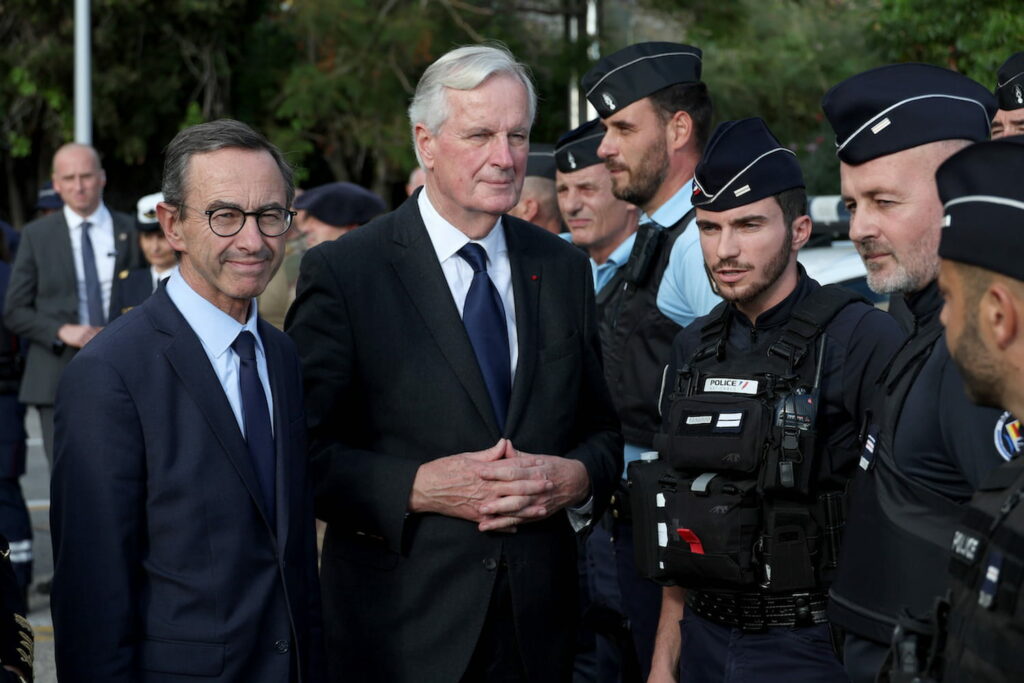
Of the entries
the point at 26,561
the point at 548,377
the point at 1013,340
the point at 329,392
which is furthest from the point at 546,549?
the point at 26,561

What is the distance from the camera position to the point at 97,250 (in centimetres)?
838

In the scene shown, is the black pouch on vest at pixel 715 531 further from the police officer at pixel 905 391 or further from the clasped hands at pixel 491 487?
the police officer at pixel 905 391

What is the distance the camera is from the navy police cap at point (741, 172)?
3.90 metres

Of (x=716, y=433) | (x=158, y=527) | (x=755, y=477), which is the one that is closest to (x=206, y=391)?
(x=158, y=527)

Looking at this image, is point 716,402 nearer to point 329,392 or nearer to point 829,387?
point 829,387

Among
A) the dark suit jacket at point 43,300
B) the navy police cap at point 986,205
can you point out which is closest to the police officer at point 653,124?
the navy police cap at point 986,205

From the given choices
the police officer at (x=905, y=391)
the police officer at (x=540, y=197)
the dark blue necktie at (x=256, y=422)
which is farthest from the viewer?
the police officer at (x=540, y=197)

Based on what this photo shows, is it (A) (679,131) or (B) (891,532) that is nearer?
(B) (891,532)

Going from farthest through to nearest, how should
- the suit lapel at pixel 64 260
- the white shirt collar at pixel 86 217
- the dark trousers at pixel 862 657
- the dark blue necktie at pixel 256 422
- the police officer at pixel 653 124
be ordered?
1. the white shirt collar at pixel 86 217
2. the suit lapel at pixel 64 260
3. the police officer at pixel 653 124
4. the dark blue necktie at pixel 256 422
5. the dark trousers at pixel 862 657

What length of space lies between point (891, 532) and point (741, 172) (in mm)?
1391

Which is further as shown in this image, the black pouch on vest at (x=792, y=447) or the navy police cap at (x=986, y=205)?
the black pouch on vest at (x=792, y=447)

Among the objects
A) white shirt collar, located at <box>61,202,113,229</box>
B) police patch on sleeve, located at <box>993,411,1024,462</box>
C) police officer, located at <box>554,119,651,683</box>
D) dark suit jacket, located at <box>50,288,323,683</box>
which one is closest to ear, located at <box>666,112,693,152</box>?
police officer, located at <box>554,119,651,683</box>

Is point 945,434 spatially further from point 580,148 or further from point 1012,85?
point 580,148

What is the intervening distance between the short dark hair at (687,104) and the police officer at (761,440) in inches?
43.0
